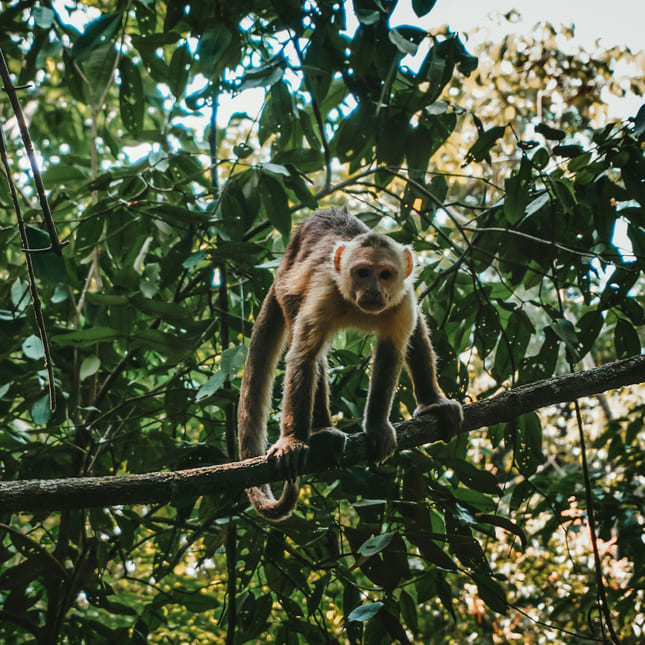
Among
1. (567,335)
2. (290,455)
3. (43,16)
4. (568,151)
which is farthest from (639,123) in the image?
(43,16)

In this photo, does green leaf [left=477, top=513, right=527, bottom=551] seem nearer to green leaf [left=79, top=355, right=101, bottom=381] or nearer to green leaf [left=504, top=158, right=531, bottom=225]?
green leaf [left=504, top=158, right=531, bottom=225]

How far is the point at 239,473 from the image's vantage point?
2154 mm

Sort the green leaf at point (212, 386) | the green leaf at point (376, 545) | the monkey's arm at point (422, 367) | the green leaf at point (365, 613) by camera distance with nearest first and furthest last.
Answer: the green leaf at point (376, 545), the green leaf at point (365, 613), the green leaf at point (212, 386), the monkey's arm at point (422, 367)

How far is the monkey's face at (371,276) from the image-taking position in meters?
3.10

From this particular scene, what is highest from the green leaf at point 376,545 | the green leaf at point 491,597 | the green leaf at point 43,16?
the green leaf at point 43,16

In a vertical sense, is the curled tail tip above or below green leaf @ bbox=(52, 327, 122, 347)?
below

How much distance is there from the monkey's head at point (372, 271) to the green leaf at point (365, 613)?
135 cm

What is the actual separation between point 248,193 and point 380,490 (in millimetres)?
1645

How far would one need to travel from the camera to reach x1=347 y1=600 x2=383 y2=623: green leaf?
7.13 ft

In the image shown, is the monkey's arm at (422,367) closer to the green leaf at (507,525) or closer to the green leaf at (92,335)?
the green leaf at (507,525)

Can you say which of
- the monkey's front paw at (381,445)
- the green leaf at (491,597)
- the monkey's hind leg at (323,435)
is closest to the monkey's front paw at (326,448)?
the monkey's hind leg at (323,435)

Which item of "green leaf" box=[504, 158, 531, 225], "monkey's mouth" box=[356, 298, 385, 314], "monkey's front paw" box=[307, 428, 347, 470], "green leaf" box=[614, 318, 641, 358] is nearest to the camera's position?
"monkey's front paw" box=[307, 428, 347, 470]

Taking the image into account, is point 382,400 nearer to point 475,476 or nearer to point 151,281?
point 475,476

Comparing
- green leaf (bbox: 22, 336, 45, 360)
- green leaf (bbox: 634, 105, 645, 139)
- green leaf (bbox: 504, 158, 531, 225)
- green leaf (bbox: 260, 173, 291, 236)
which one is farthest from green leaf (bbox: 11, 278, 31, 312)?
green leaf (bbox: 634, 105, 645, 139)
